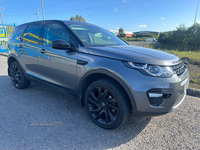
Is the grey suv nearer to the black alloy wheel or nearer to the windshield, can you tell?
the windshield

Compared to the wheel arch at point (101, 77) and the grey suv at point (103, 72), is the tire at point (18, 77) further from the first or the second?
the wheel arch at point (101, 77)

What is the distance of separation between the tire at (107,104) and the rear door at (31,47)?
5.63 feet

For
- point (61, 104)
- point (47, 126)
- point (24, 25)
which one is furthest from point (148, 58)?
point (24, 25)

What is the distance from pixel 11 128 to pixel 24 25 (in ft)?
9.45

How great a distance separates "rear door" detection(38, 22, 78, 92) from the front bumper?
1020mm

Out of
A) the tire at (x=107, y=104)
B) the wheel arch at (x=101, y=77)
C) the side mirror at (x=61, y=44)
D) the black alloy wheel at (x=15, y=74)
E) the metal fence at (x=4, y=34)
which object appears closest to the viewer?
the wheel arch at (x=101, y=77)

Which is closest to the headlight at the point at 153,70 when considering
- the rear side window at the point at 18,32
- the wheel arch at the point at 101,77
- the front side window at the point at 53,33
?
the wheel arch at the point at 101,77

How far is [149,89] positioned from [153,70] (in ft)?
0.88

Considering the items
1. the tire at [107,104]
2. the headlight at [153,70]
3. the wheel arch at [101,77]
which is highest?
the headlight at [153,70]

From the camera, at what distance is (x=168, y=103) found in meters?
2.00

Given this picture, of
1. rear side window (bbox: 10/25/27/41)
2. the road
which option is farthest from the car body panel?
rear side window (bbox: 10/25/27/41)

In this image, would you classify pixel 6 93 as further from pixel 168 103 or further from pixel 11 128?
pixel 168 103

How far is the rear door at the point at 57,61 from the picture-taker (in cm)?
268

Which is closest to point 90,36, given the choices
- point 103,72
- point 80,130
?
point 103,72
